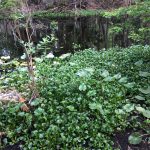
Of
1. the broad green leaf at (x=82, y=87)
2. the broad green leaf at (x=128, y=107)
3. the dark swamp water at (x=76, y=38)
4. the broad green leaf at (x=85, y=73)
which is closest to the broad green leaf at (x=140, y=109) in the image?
the broad green leaf at (x=128, y=107)

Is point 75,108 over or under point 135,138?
over

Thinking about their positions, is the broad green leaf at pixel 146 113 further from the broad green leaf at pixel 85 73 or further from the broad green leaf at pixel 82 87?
the broad green leaf at pixel 85 73

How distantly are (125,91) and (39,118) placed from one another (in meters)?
1.53

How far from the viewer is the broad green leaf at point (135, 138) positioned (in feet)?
12.6

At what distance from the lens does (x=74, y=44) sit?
12805 mm

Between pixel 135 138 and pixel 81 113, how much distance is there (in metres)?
0.79

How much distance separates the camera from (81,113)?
4141 mm

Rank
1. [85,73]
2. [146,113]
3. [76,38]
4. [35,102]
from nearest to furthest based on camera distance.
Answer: [146,113]
[35,102]
[85,73]
[76,38]

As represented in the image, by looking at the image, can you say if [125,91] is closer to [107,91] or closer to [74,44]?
[107,91]

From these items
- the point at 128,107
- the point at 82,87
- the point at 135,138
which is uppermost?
the point at 82,87

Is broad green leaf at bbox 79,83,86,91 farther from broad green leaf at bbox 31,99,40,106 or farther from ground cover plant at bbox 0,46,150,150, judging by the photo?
broad green leaf at bbox 31,99,40,106

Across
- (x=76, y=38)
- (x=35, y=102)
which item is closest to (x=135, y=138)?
(x=35, y=102)

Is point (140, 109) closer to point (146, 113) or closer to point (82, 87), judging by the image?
point (146, 113)

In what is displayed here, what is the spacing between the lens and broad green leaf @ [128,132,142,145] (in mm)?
3850
